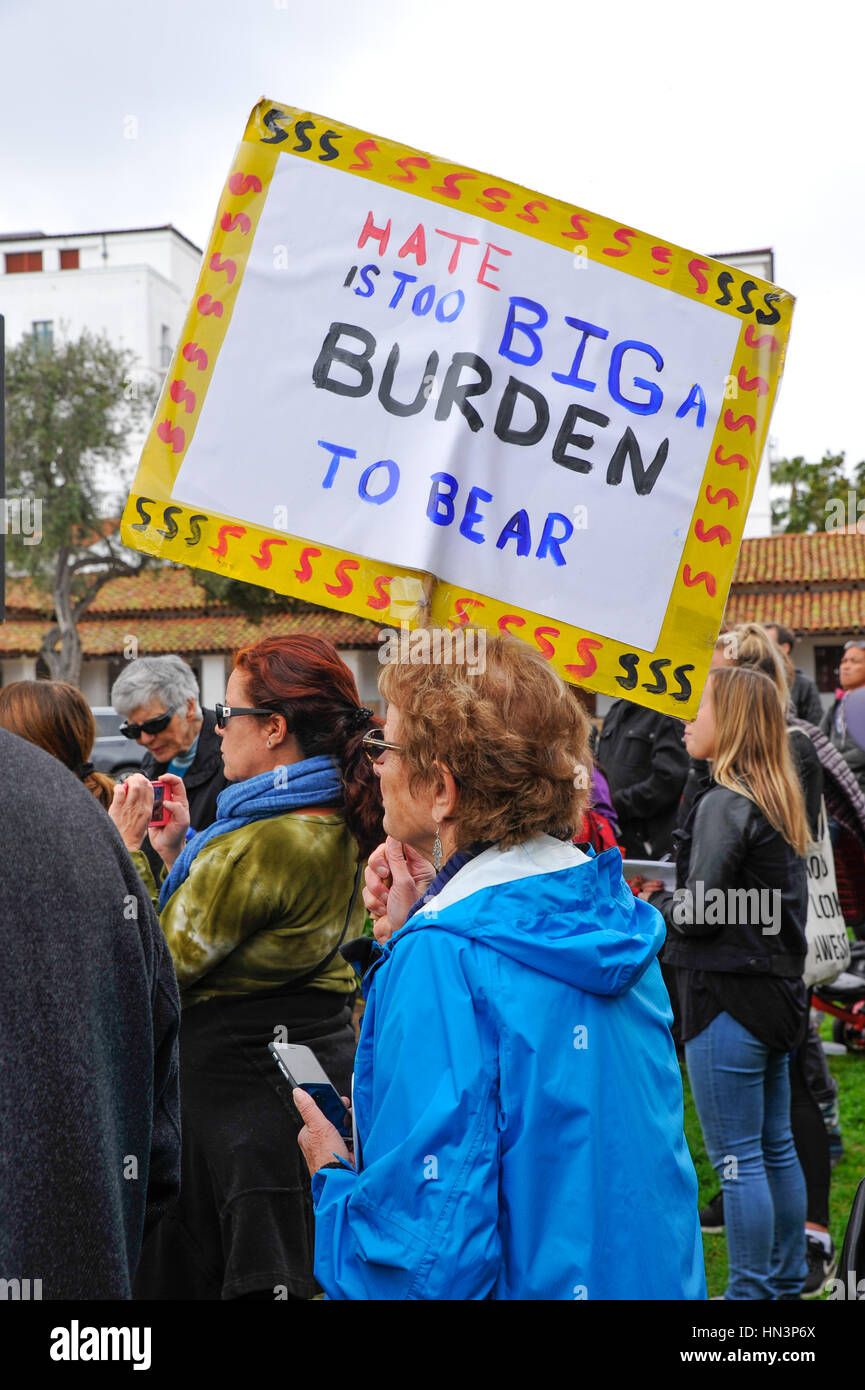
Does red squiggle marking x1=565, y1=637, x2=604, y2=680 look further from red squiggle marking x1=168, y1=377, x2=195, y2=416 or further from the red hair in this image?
red squiggle marking x1=168, y1=377, x2=195, y2=416

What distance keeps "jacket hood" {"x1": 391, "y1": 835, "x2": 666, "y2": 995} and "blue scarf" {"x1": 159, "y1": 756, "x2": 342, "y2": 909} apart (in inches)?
42.4

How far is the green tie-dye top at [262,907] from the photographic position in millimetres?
2641

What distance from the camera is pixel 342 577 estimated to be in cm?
257

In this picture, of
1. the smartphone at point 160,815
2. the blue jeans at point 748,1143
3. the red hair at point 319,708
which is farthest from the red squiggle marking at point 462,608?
the blue jeans at point 748,1143

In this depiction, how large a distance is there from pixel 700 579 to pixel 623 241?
756 millimetres

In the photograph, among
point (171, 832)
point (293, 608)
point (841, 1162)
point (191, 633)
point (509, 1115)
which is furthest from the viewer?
point (191, 633)

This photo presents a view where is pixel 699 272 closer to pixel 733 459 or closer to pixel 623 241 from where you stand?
pixel 623 241

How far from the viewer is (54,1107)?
1.41m

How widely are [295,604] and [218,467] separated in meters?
33.3

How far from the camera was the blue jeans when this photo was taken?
134 inches

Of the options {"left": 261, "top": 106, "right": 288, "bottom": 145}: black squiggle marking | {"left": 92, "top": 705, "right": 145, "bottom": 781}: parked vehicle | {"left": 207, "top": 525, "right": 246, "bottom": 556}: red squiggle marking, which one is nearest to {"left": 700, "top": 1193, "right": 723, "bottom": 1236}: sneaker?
{"left": 207, "top": 525, "right": 246, "bottom": 556}: red squiggle marking

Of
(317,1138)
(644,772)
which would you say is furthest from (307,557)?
(644,772)

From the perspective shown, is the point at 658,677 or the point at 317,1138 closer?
the point at 317,1138
